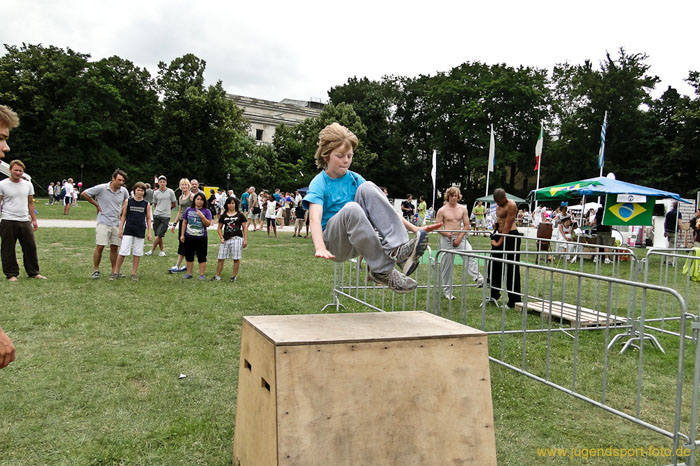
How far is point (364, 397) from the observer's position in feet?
9.50

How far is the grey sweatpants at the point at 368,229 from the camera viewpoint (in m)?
4.03

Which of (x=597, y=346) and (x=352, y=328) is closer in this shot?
(x=352, y=328)

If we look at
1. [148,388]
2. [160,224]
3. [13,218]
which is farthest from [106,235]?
[148,388]

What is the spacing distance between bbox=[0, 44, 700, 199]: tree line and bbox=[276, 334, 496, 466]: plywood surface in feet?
154

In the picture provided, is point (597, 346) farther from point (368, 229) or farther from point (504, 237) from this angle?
point (368, 229)

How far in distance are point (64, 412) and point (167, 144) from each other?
179 feet

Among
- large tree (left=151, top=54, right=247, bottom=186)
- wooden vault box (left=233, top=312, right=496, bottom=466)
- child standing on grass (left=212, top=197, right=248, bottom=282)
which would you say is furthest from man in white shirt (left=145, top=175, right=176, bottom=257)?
large tree (left=151, top=54, right=247, bottom=186)

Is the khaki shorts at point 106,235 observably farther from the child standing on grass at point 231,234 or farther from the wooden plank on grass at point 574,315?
the wooden plank on grass at point 574,315

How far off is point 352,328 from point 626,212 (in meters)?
14.3

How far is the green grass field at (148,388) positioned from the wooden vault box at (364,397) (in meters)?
0.70

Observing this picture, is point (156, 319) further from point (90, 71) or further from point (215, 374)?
point (90, 71)

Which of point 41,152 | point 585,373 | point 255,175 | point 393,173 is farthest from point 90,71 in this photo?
point 585,373

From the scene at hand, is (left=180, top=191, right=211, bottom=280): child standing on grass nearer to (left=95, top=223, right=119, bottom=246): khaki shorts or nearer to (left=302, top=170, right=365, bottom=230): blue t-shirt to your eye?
(left=95, top=223, right=119, bottom=246): khaki shorts

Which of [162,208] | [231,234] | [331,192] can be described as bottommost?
[231,234]
